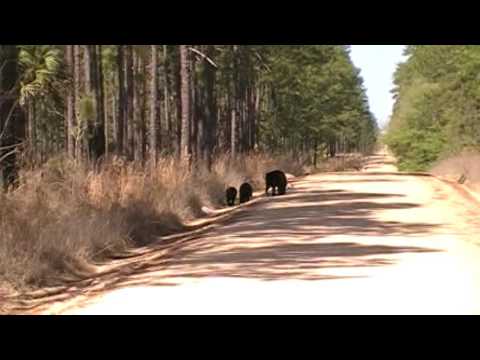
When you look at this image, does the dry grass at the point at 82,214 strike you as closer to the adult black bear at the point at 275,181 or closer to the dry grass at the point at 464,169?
the adult black bear at the point at 275,181

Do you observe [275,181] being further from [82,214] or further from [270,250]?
[270,250]

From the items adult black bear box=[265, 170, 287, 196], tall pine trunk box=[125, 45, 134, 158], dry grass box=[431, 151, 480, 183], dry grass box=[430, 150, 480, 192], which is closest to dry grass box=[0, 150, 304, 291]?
adult black bear box=[265, 170, 287, 196]

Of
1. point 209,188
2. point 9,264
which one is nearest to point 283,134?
point 209,188

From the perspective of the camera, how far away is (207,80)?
32000 mm

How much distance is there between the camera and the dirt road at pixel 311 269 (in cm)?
758

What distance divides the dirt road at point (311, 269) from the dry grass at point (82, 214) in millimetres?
769

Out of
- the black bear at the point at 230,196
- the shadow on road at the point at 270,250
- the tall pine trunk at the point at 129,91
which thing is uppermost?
the tall pine trunk at the point at 129,91

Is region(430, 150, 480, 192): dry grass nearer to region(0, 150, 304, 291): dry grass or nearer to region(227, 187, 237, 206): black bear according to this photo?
region(227, 187, 237, 206): black bear

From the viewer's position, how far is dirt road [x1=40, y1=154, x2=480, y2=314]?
7582mm

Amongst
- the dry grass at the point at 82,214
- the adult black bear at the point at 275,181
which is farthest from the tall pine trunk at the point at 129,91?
the dry grass at the point at 82,214

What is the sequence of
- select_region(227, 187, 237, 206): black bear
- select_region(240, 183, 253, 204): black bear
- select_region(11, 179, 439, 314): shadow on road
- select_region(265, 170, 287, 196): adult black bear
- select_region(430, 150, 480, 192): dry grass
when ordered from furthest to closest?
select_region(430, 150, 480, 192): dry grass < select_region(265, 170, 287, 196): adult black bear < select_region(240, 183, 253, 204): black bear < select_region(227, 187, 237, 206): black bear < select_region(11, 179, 439, 314): shadow on road

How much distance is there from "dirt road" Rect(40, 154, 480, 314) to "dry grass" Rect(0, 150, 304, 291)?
30.3 inches
